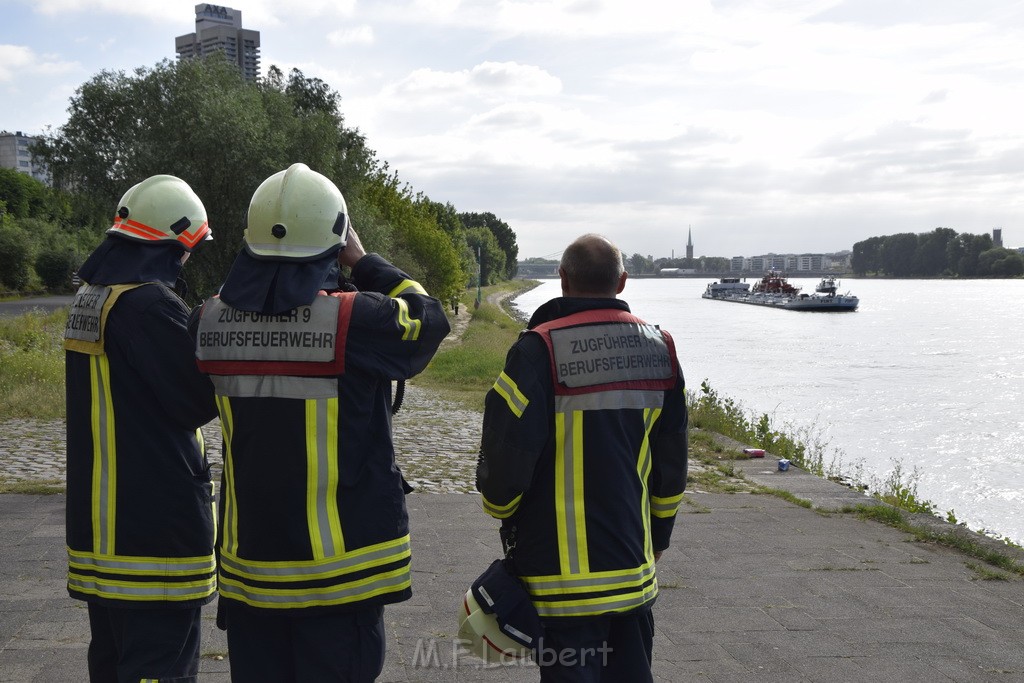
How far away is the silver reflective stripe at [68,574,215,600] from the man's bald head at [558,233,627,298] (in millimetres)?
1507

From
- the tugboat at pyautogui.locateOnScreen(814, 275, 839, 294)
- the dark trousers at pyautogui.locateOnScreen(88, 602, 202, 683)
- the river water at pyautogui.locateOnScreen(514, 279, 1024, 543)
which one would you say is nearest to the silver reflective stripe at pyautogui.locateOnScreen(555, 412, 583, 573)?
the dark trousers at pyautogui.locateOnScreen(88, 602, 202, 683)

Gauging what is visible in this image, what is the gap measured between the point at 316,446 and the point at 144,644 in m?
0.92

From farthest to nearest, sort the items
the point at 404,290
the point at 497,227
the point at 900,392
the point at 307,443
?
1. the point at 497,227
2. the point at 900,392
3. the point at 404,290
4. the point at 307,443

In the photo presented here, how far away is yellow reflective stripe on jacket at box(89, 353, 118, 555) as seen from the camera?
3.04m

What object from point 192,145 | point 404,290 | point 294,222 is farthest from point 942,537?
point 192,145

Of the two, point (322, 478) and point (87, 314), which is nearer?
point (322, 478)

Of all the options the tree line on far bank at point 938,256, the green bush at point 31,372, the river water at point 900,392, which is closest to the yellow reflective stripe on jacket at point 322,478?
→ the green bush at point 31,372

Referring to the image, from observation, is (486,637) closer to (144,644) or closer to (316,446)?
(316,446)

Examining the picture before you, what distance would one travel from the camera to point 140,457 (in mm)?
3031

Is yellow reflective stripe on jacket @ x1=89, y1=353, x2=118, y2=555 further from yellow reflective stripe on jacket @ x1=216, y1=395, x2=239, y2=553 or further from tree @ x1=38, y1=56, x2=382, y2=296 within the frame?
tree @ x1=38, y1=56, x2=382, y2=296

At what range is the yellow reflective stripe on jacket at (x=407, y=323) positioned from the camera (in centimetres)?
273

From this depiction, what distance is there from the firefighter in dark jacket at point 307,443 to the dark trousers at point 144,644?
1.04 ft

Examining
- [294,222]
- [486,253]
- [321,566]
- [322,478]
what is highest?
[486,253]

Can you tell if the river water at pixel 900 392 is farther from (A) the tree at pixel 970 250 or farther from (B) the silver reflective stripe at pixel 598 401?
(A) the tree at pixel 970 250
